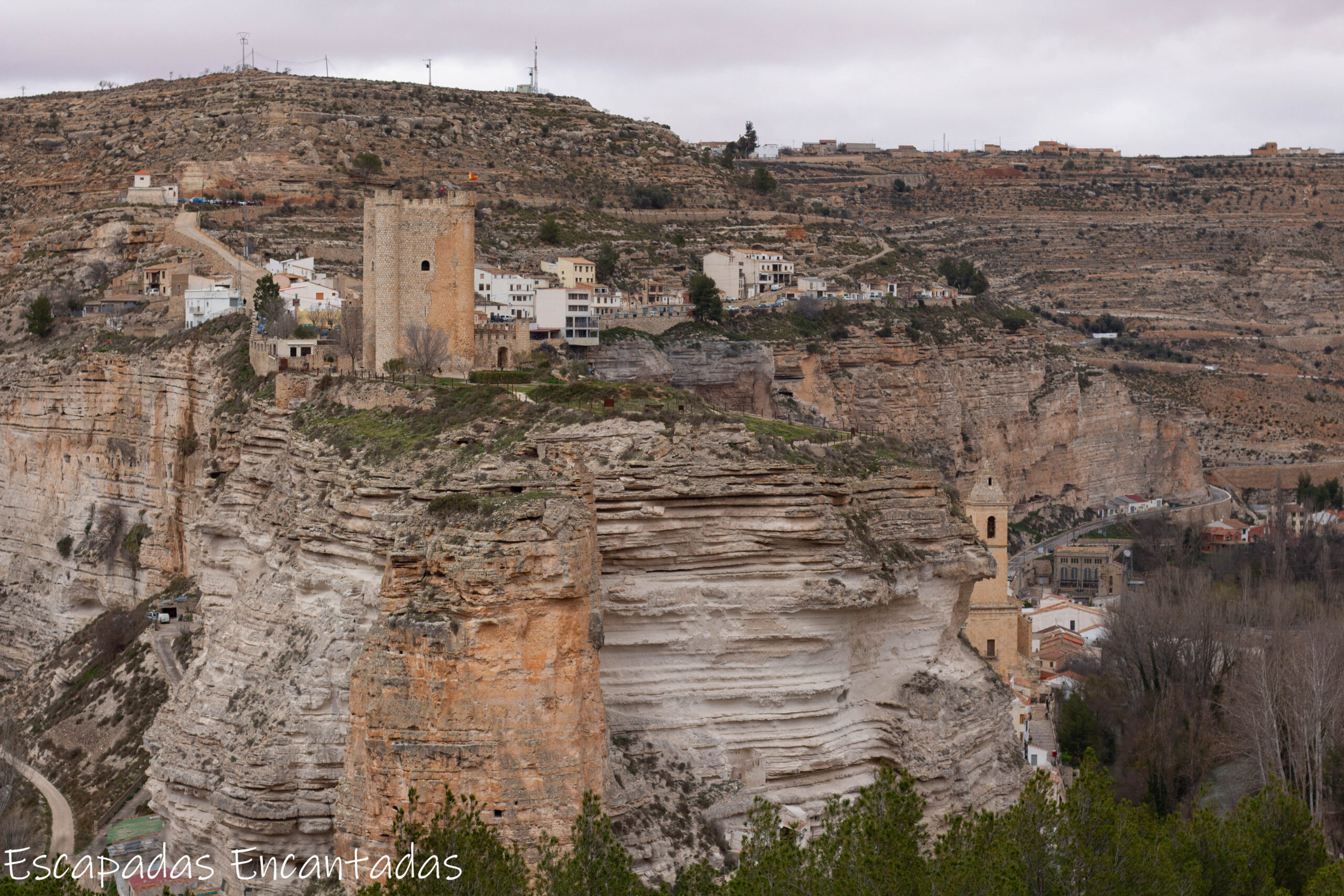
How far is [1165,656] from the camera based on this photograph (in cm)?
4662

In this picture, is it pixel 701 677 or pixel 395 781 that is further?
pixel 701 677

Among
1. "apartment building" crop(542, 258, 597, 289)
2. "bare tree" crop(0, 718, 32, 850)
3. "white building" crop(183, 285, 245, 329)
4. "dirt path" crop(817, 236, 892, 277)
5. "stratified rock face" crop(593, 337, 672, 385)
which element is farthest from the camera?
"dirt path" crop(817, 236, 892, 277)

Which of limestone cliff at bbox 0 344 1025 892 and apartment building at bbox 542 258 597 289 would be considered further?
apartment building at bbox 542 258 597 289

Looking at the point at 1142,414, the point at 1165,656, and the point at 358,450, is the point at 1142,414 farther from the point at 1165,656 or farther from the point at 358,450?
the point at 358,450

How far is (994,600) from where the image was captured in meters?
46.7

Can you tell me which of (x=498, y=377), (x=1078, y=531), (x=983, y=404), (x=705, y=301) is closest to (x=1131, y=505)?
(x=1078, y=531)

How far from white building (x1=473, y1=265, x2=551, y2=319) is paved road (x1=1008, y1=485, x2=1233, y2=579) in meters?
22.0

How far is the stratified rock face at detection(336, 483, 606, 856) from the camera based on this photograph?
20328mm

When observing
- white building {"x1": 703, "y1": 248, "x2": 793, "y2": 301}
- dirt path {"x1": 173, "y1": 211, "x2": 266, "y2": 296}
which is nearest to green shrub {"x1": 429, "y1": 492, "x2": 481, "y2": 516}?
dirt path {"x1": 173, "y1": 211, "x2": 266, "y2": 296}

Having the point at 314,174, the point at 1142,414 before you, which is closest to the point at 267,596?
the point at 314,174

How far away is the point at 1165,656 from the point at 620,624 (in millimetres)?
25345

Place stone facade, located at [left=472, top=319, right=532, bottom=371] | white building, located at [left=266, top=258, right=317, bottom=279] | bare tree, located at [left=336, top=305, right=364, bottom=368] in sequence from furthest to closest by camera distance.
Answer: white building, located at [left=266, top=258, right=317, bottom=279], stone facade, located at [left=472, top=319, right=532, bottom=371], bare tree, located at [left=336, top=305, right=364, bottom=368]

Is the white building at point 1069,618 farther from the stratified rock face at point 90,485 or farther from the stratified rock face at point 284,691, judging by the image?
the stratified rock face at point 284,691

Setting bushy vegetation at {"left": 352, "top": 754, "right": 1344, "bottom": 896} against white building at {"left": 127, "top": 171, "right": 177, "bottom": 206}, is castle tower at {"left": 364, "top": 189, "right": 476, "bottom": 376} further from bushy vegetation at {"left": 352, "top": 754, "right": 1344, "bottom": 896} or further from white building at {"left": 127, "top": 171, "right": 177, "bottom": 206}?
white building at {"left": 127, "top": 171, "right": 177, "bottom": 206}
